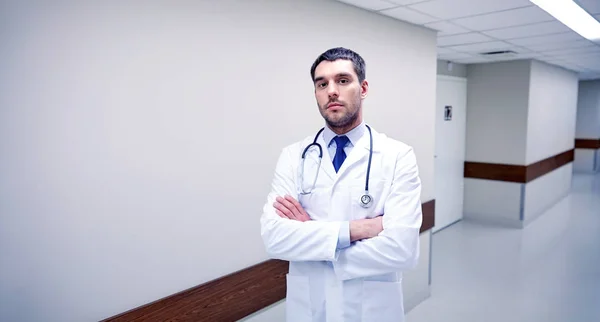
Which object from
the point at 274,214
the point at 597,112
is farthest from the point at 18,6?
the point at 597,112

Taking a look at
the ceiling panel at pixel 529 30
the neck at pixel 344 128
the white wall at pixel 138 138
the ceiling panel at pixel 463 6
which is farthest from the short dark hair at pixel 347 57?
the ceiling panel at pixel 529 30

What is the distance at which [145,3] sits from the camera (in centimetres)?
167

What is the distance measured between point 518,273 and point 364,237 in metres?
3.49

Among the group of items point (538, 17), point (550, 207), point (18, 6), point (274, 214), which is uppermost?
point (538, 17)

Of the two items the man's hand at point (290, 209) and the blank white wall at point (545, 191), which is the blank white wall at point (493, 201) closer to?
the blank white wall at point (545, 191)

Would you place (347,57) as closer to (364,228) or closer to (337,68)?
(337,68)

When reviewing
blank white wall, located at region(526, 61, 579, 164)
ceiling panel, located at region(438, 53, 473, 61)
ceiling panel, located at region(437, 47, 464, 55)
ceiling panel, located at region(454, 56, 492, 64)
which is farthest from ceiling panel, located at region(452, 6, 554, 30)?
blank white wall, located at region(526, 61, 579, 164)

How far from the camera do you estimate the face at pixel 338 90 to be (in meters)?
1.46

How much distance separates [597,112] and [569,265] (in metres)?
7.98

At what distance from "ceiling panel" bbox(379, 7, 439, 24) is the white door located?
239cm

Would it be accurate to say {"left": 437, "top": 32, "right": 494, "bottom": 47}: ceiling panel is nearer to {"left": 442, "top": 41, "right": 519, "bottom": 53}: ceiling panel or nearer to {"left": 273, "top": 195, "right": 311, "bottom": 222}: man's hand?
{"left": 442, "top": 41, "right": 519, "bottom": 53}: ceiling panel

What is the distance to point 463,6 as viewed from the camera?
2771mm

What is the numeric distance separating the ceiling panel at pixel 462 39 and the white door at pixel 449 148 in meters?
1.22

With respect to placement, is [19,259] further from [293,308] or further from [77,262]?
[293,308]
